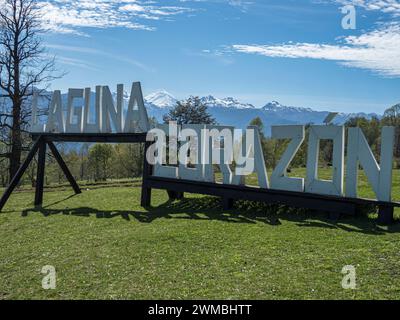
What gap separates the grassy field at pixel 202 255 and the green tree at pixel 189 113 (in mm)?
31789

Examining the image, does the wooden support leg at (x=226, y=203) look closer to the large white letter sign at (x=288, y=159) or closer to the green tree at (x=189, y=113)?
the large white letter sign at (x=288, y=159)

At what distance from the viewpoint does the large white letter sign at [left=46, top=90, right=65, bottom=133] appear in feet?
63.0

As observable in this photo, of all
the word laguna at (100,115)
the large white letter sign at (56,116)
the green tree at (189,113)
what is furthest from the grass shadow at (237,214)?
the green tree at (189,113)

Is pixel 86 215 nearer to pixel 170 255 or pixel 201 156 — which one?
pixel 201 156

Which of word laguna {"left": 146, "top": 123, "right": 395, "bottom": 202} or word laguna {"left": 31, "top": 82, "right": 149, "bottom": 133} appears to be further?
word laguna {"left": 31, "top": 82, "right": 149, "bottom": 133}

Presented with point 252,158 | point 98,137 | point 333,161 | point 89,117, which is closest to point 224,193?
point 252,158

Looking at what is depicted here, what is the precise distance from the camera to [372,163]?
1126 cm

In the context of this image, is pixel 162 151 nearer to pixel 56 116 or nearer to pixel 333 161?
pixel 56 116

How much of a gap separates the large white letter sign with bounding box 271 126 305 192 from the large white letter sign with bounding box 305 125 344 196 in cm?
30

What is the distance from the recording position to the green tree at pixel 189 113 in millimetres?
46062

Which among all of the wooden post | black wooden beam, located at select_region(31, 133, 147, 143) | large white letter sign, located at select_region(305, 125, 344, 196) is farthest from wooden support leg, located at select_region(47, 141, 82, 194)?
large white letter sign, located at select_region(305, 125, 344, 196)

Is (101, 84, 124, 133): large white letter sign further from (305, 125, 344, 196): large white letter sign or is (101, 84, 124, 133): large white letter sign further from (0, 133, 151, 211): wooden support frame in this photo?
(305, 125, 344, 196): large white letter sign
